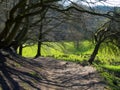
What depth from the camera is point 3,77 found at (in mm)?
→ 16203

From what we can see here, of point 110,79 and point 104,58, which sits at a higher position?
point 110,79

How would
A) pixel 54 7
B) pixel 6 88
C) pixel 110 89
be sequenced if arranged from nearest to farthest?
1. pixel 6 88
2. pixel 110 89
3. pixel 54 7

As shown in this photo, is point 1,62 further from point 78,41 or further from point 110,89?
point 78,41

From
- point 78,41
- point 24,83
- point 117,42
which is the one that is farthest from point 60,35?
point 24,83

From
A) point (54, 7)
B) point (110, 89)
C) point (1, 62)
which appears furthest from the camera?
point (1, 62)

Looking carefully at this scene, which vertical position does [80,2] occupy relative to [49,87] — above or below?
above

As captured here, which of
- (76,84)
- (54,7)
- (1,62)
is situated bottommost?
(76,84)

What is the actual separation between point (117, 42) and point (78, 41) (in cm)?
922

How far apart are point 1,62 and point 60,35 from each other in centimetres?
2571

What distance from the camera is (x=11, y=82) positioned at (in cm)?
1555

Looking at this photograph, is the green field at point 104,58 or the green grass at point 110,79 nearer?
the green grass at point 110,79

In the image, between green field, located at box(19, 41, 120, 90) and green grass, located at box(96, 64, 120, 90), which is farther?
green field, located at box(19, 41, 120, 90)

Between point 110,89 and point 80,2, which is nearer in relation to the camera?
point 110,89

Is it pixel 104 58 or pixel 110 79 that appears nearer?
pixel 110 79
